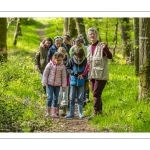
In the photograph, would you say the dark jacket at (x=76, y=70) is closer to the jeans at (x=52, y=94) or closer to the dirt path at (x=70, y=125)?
the jeans at (x=52, y=94)

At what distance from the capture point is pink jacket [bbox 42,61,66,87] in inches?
382

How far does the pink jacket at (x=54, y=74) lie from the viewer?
382 inches

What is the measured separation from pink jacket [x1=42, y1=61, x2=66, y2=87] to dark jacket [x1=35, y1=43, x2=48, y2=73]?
2136 millimetres

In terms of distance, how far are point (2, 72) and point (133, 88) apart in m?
4.16

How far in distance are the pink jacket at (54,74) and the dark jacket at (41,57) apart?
2136mm

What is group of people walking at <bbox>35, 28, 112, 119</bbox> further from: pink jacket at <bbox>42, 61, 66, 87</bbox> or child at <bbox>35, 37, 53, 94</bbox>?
child at <bbox>35, 37, 53, 94</bbox>

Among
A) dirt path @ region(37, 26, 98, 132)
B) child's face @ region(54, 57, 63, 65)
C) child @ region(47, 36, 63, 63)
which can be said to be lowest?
dirt path @ region(37, 26, 98, 132)

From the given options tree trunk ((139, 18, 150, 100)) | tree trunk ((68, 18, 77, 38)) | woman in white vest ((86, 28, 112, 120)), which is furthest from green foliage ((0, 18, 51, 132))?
tree trunk ((68, 18, 77, 38))

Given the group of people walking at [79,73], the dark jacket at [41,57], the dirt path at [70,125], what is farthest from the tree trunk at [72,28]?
the dirt path at [70,125]

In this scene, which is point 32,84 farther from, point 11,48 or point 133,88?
point 11,48

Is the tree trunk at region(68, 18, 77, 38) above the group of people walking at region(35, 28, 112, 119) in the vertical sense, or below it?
above

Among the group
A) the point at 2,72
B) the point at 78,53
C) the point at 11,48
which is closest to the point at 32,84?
the point at 2,72

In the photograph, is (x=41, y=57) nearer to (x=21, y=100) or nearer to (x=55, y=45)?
(x=55, y=45)
